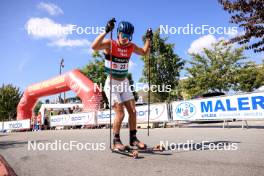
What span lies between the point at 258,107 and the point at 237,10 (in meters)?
6.74

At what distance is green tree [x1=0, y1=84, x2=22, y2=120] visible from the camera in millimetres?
66688

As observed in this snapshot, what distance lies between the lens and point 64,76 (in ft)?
82.2

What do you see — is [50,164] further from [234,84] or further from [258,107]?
[234,84]

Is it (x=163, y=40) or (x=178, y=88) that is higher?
(x=163, y=40)

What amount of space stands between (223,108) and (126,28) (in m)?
8.21

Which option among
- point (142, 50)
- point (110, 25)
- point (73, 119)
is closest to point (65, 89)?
point (73, 119)

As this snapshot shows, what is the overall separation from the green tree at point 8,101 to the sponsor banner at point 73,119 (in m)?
45.0

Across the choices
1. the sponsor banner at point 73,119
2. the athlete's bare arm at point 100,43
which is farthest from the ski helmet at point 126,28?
the sponsor banner at point 73,119

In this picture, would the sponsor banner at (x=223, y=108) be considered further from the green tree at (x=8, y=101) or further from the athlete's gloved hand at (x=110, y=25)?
the green tree at (x=8, y=101)

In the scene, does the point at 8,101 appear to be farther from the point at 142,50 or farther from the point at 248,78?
the point at 142,50

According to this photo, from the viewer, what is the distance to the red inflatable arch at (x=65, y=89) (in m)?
21.8

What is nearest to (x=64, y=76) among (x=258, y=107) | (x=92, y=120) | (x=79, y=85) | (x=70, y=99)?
(x=79, y=85)

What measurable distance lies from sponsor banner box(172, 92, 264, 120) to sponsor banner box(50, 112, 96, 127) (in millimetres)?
8481

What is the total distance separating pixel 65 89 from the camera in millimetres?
25281
